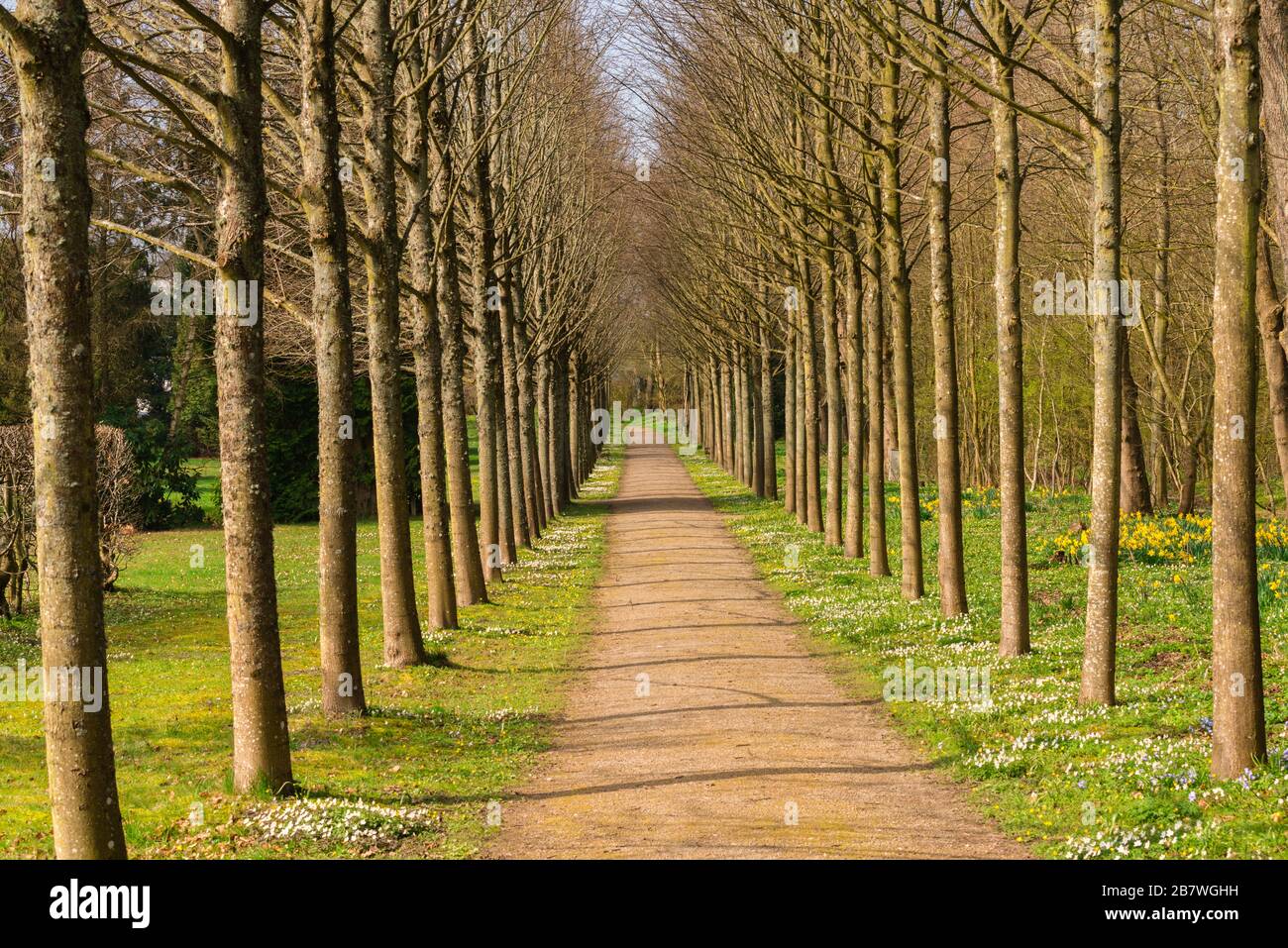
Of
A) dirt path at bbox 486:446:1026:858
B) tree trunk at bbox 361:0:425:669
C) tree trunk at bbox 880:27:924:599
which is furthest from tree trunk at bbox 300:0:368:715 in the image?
tree trunk at bbox 880:27:924:599

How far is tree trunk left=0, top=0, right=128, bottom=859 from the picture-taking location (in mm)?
5742

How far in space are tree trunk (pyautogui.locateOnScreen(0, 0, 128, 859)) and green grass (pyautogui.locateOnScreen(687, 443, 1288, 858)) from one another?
16.3 ft

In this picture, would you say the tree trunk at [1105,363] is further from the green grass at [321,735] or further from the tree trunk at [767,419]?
the tree trunk at [767,419]

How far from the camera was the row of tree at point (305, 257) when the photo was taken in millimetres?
5883

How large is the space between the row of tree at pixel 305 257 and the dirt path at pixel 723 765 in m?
2.08

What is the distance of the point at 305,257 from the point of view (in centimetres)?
1348

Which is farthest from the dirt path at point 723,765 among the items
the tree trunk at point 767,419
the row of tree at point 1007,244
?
the tree trunk at point 767,419

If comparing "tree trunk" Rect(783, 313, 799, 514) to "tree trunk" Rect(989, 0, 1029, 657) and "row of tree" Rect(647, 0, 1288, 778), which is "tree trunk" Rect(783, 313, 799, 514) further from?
"tree trunk" Rect(989, 0, 1029, 657)

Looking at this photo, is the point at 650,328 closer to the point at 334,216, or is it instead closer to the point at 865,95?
the point at 865,95

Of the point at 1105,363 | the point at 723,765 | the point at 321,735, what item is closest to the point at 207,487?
the point at 321,735

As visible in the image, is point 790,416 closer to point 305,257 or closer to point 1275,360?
point 1275,360

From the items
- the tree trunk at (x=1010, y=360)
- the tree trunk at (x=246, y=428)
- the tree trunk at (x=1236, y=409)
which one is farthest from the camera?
the tree trunk at (x=1010, y=360)

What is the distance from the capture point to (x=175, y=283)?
32.5 meters

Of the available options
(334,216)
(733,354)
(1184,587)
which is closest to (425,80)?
(334,216)
